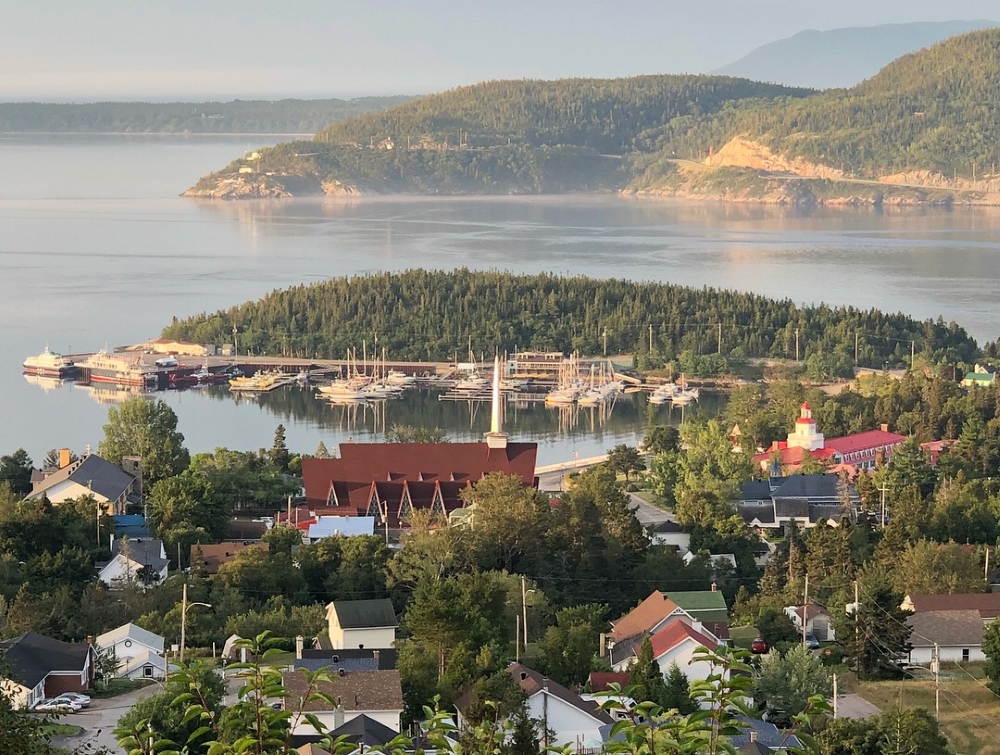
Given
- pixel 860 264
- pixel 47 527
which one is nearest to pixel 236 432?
pixel 47 527

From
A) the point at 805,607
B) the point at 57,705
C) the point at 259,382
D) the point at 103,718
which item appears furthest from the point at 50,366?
the point at 103,718

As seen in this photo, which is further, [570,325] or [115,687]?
[570,325]

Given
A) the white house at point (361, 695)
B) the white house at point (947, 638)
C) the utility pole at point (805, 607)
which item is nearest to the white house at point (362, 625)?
the white house at point (361, 695)

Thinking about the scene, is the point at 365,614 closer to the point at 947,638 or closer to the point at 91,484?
the point at 947,638

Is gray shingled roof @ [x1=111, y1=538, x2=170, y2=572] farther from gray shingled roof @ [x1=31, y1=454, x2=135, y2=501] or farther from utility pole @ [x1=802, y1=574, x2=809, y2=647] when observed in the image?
utility pole @ [x1=802, y1=574, x2=809, y2=647]

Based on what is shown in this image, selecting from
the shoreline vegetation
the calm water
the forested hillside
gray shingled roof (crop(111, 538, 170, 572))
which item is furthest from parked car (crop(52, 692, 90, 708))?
the forested hillside

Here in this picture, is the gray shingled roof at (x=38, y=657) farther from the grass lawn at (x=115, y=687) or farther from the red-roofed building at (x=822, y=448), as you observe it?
the red-roofed building at (x=822, y=448)
